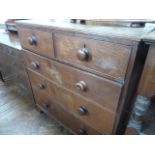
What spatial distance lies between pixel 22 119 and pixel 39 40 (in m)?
1.03

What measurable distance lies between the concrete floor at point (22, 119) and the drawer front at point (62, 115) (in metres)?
0.19

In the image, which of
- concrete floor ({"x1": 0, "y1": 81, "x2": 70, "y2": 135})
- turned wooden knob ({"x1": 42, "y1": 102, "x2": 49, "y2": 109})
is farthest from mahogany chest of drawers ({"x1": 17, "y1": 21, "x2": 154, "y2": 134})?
concrete floor ({"x1": 0, "y1": 81, "x2": 70, "y2": 135})

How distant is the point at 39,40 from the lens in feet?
2.74

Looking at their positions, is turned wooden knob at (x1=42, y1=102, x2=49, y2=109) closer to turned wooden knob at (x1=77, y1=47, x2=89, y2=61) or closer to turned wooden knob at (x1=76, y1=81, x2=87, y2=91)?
turned wooden knob at (x1=76, y1=81, x2=87, y2=91)

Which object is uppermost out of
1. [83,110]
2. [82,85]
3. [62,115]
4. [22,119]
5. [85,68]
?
[85,68]

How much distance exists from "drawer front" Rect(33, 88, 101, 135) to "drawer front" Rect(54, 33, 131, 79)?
1.67 ft

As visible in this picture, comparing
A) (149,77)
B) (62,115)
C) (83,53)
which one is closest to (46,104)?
(62,115)

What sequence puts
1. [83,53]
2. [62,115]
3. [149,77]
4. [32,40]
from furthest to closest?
[62,115], [32,40], [83,53], [149,77]

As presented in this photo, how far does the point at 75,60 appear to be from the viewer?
0.71 m

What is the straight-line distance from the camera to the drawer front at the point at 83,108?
79cm

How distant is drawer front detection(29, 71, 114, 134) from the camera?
2.58ft

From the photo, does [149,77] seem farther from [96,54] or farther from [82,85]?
[82,85]

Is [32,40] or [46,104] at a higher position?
[32,40]

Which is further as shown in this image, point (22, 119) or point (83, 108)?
point (22, 119)
